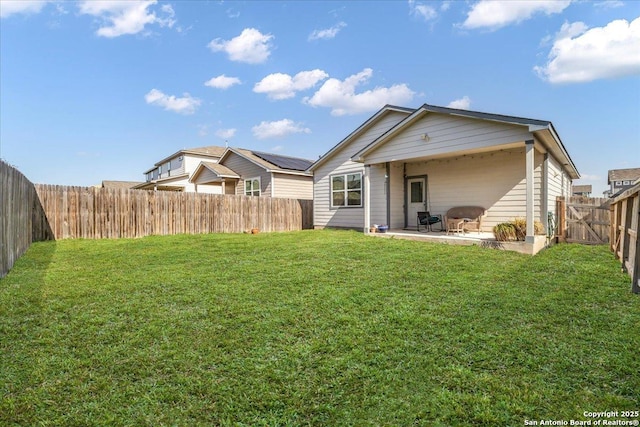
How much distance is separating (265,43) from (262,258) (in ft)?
34.6

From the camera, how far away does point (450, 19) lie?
10.9 meters

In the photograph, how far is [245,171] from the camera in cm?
1934

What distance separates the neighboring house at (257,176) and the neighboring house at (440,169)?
313 centimetres

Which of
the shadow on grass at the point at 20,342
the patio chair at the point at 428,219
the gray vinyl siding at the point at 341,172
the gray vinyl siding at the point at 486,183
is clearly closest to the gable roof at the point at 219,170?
the gray vinyl siding at the point at 341,172

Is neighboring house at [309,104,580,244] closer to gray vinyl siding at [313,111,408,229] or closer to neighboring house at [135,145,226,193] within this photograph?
gray vinyl siding at [313,111,408,229]

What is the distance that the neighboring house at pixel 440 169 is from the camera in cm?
860

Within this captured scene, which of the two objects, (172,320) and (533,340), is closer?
(533,340)

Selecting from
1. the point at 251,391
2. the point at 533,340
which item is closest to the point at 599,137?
the point at 533,340

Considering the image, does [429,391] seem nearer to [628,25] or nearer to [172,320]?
[172,320]

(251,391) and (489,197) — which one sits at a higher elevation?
(489,197)

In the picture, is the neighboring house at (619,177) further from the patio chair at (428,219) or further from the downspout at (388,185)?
the downspout at (388,185)

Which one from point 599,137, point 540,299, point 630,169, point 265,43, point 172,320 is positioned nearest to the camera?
point 172,320

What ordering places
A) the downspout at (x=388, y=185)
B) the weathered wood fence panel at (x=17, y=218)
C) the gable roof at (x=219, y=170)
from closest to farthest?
1. the weathered wood fence panel at (x=17, y=218)
2. the downspout at (x=388, y=185)
3. the gable roof at (x=219, y=170)

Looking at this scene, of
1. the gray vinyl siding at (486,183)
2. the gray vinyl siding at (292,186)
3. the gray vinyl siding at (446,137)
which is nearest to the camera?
the gray vinyl siding at (446,137)
